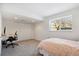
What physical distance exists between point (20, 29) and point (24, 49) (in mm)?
346

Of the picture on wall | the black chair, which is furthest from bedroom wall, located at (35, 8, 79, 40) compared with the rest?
the black chair

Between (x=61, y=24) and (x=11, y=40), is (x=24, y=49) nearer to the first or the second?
(x=11, y=40)

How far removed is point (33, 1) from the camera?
3.32 ft

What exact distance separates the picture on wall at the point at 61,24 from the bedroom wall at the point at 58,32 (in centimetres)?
5

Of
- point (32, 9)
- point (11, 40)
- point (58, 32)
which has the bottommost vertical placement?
point (11, 40)

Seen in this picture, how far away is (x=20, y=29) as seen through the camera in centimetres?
113

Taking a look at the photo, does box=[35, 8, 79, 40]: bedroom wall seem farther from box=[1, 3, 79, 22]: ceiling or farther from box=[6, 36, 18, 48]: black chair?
box=[6, 36, 18, 48]: black chair

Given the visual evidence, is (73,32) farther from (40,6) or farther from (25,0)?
(25,0)

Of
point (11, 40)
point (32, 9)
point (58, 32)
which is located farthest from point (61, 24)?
point (11, 40)

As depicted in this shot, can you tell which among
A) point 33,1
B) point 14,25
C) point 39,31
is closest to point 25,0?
point 33,1

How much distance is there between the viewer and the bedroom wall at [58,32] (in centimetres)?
101

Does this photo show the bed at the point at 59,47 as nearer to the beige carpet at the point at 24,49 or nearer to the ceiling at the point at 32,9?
the beige carpet at the point at 24,49

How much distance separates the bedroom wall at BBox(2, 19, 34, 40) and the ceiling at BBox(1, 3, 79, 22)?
118 millimetres

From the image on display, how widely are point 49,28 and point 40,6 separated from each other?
0.38m
